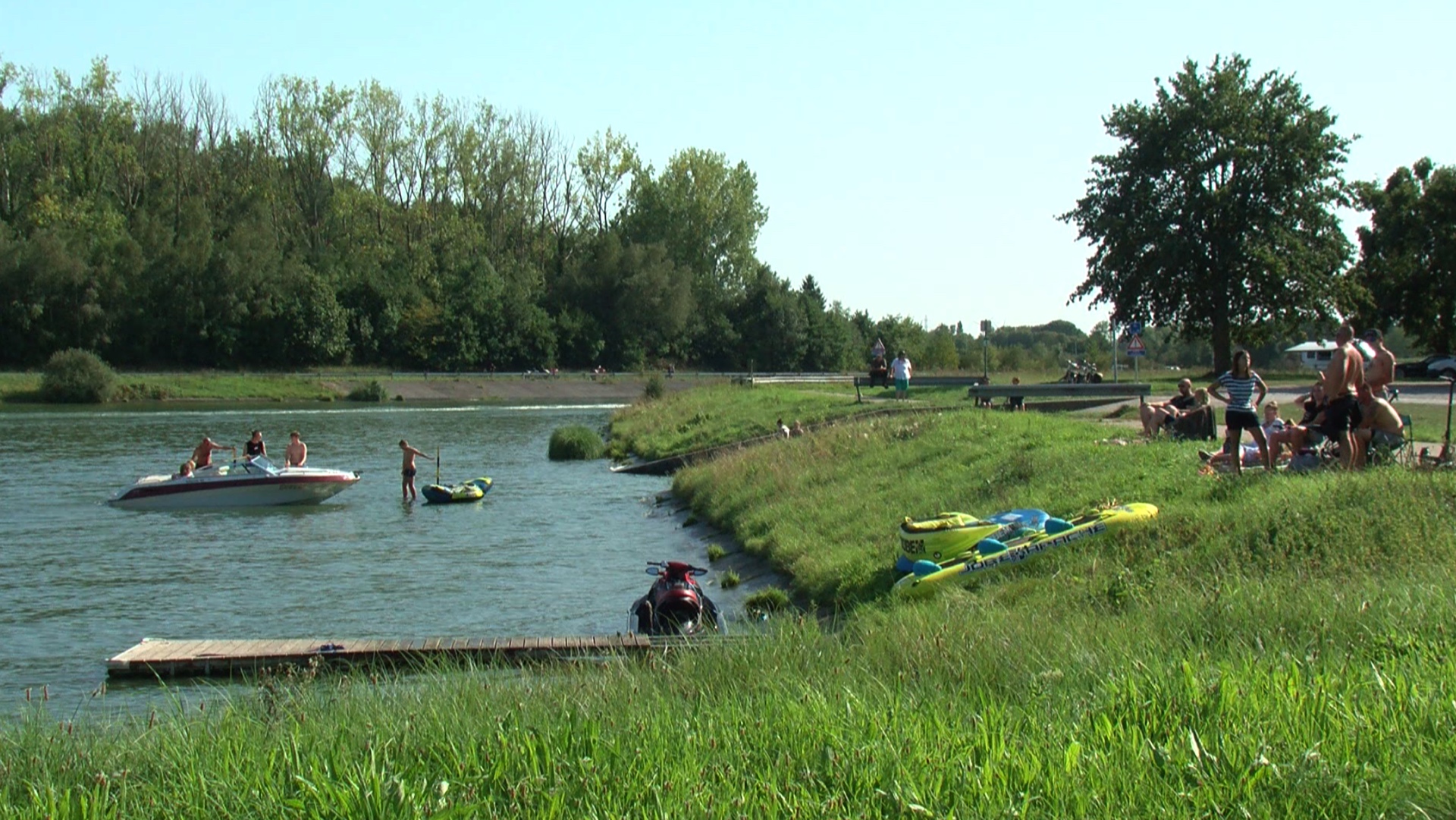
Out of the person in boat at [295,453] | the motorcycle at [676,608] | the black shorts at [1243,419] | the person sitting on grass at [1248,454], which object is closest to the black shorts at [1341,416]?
the black shorts at [1243,419]

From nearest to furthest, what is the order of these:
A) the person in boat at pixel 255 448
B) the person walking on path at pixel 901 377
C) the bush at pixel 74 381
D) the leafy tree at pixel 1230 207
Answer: the person in boat at pixel 255 448, the person walking on path at pixel 901 377, the leafy tree at pixel 1230 207, the bush at pixel 74 381

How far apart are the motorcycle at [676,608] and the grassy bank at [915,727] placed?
299cm

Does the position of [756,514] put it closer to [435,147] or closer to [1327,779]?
[1327,779]

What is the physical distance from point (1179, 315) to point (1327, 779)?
53.8 metres

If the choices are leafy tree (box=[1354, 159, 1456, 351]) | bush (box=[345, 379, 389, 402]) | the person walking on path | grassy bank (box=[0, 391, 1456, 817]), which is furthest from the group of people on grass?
bush (box=[345, 379, 389, 402])

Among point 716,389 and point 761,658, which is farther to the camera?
point 716,389

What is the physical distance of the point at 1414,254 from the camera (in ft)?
212

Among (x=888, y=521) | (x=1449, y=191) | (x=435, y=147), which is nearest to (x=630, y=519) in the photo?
(x=888, y=521)

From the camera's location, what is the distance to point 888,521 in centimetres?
1914

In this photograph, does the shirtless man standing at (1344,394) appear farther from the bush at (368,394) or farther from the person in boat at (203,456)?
the bush at (368,394)

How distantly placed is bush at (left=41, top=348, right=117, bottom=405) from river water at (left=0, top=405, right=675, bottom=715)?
33099 millimetres

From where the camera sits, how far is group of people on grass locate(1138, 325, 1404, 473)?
15.2 meters

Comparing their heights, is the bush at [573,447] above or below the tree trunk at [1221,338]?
below

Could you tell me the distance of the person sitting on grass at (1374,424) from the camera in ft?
50.8
